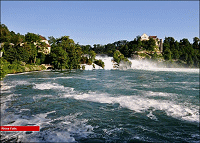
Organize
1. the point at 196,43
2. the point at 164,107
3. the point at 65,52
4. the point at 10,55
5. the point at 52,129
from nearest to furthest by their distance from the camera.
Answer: the point at 52,129 < the point at 164,107 < the point at 10,55 < the point at 65,52 < the point at 196,43

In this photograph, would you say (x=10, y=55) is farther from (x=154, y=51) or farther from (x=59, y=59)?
(x=154, y=51)

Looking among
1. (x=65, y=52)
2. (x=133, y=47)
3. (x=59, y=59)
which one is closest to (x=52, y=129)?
(x=59, y=59)

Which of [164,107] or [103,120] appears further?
[164,107]

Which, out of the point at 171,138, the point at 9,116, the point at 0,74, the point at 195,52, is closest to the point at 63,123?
the point at 9,116

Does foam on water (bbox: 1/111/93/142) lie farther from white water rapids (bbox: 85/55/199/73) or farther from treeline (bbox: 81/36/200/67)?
treeline (bbox: 81/36/200/67)

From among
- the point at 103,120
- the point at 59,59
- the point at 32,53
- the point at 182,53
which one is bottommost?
the point at 103,120

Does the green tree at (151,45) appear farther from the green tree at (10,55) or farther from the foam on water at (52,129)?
the foam on water at (52,129)

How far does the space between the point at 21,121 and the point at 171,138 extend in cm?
850

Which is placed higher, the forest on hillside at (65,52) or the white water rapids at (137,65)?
the forest on hillside at (65,52)

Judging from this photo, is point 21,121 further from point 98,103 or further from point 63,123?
point 98,103

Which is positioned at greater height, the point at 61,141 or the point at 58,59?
the point at 58,59

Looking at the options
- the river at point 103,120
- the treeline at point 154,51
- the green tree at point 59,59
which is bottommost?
the river at point 103,120

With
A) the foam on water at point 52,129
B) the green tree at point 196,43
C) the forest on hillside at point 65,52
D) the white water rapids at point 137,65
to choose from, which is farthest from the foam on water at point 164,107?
the green tree at point 196,43

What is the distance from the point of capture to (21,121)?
972 centimetres
